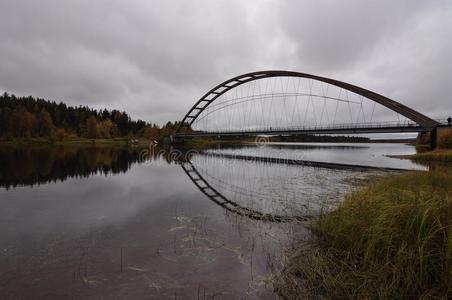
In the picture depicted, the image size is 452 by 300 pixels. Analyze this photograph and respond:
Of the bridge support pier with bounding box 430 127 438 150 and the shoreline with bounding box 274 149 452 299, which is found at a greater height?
the bridge support pier with bounding box 430 127 438 150

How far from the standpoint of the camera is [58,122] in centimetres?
11569

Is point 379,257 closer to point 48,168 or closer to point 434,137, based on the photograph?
point 48,168

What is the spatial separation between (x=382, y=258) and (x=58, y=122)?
448 feet

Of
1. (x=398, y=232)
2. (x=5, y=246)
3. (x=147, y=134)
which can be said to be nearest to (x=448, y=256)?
(x=398, y=232)

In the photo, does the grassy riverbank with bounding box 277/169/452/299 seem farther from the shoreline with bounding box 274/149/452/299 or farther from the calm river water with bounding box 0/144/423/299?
the calm river water with bounding box 0/144/423/299

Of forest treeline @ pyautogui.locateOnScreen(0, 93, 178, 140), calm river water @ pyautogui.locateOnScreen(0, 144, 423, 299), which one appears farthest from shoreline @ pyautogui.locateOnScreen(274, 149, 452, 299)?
forest treeline @ pyautogui.locateOnScreen(0, 93, 178, 140)

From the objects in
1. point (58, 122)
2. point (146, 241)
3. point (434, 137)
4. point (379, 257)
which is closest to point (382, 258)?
point (379, 257)

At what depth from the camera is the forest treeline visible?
8656cm

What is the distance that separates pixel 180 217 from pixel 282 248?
444 centimetres

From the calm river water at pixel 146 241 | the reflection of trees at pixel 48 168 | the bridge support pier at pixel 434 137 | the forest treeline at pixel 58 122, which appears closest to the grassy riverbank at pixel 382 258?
the calm river water at pixel 146 241

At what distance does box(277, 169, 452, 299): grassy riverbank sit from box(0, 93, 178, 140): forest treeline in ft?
327

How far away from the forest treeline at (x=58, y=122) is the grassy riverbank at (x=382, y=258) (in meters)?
99.6

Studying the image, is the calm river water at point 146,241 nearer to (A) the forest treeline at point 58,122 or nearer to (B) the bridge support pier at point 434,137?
(B) the bridge support pier at point 434,137

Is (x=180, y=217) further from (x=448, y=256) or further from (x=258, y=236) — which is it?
(x=448, y=256)
